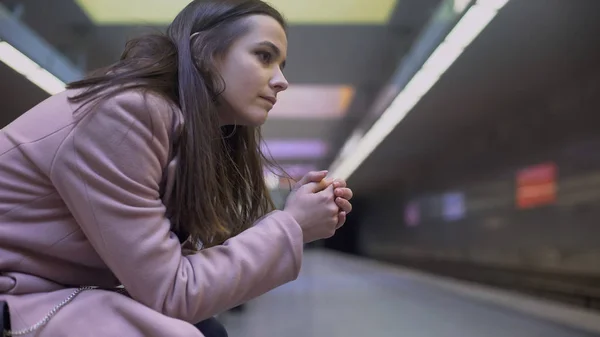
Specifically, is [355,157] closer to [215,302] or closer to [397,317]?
[397,317]

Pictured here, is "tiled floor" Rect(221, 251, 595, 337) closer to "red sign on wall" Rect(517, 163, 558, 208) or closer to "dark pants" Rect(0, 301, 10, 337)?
"red sign on wall" Rect(517, 163, 558, 208)

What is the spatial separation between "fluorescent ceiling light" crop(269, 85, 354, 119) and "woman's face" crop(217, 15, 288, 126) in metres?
6.56

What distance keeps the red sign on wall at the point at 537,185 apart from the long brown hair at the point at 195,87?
284 inches

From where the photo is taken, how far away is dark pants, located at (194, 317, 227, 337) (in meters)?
1.07

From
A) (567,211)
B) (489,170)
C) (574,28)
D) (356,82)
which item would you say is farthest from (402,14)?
(489,170)

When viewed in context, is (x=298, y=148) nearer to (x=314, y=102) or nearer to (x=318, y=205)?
(x=314, y=102)

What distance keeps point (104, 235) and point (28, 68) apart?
3874 millimetres

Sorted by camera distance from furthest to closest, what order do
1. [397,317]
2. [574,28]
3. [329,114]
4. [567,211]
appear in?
1. [329,114]
2. [567,211]
3. [574,28]
4. [397,317]

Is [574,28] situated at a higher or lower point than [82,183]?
higher

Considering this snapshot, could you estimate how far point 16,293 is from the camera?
813 mm

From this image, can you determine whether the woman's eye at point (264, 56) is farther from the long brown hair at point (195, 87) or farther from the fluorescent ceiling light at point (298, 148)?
the fluorescent ceiling light at point (298, 148)

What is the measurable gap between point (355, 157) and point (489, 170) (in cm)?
242

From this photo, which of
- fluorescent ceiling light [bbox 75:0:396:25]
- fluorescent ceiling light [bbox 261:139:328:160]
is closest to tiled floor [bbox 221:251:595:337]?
fluorescent ceiling light [bbox 75:0:396:25]

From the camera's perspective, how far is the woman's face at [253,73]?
100 cm
